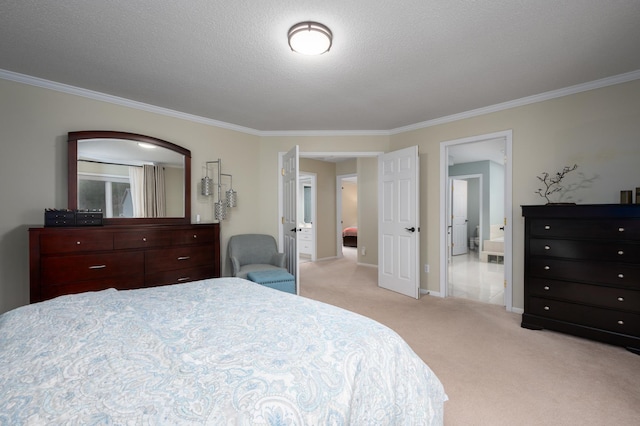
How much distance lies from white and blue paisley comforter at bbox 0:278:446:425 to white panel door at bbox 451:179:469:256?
287 inches

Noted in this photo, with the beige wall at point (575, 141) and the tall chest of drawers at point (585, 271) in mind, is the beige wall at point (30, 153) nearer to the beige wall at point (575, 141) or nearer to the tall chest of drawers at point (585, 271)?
the beige wall at point (575, 141)

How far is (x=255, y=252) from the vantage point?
407cm

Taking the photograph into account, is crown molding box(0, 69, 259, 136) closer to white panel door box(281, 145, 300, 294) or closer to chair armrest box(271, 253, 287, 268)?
white panel door box(281, 145, 300, 294)

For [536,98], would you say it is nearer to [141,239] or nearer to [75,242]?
[141,239]

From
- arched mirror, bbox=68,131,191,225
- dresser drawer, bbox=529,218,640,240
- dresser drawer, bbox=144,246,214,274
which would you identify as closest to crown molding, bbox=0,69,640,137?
arched mirror, bbox=68,131,191,225

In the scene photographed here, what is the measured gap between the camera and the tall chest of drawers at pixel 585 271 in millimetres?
2428

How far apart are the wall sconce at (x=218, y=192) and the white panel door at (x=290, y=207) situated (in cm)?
76

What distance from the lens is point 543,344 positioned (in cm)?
258

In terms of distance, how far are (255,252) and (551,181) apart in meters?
3.67

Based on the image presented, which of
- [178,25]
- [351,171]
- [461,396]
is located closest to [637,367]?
[461,396]

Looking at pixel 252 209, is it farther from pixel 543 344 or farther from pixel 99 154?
pixel 543 344

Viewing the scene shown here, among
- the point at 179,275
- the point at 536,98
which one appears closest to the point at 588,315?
the point at 536,98

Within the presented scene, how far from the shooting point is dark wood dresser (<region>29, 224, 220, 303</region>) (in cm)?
236

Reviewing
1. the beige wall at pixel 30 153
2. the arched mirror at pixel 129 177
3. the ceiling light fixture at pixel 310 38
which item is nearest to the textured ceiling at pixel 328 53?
the ceiling light fixture at pixel 310 38
